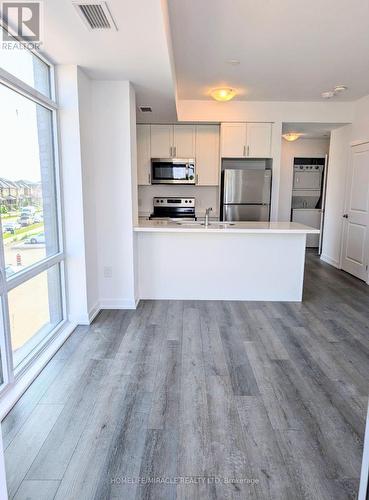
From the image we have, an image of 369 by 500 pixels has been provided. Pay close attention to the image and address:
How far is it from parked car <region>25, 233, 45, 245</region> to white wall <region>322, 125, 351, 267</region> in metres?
4.79

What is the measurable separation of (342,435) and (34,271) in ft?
7.50

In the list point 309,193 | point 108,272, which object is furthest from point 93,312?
point 309,193

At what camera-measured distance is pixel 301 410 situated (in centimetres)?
199

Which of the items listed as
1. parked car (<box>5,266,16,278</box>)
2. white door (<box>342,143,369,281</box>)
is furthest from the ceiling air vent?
white door (<box>342,143,369,281</box>)

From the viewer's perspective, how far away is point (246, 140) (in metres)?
5.17

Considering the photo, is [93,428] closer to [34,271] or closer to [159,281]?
[34,271]

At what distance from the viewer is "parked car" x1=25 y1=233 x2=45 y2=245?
253 cm

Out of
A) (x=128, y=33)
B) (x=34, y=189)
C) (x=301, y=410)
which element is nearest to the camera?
(x=301, y=410)

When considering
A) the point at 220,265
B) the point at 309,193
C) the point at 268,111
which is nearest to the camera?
the point at 220,265

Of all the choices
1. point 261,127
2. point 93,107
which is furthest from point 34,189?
point 261,127

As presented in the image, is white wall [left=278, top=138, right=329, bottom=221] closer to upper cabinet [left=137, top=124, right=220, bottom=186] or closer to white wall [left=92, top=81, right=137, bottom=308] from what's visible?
upper cabinet [left=137, top=124, right=220, bottom=186]

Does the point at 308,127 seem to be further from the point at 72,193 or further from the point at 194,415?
the point at 194,415

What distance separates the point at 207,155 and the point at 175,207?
41.1 inches

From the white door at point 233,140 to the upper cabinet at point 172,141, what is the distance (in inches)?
24.7
